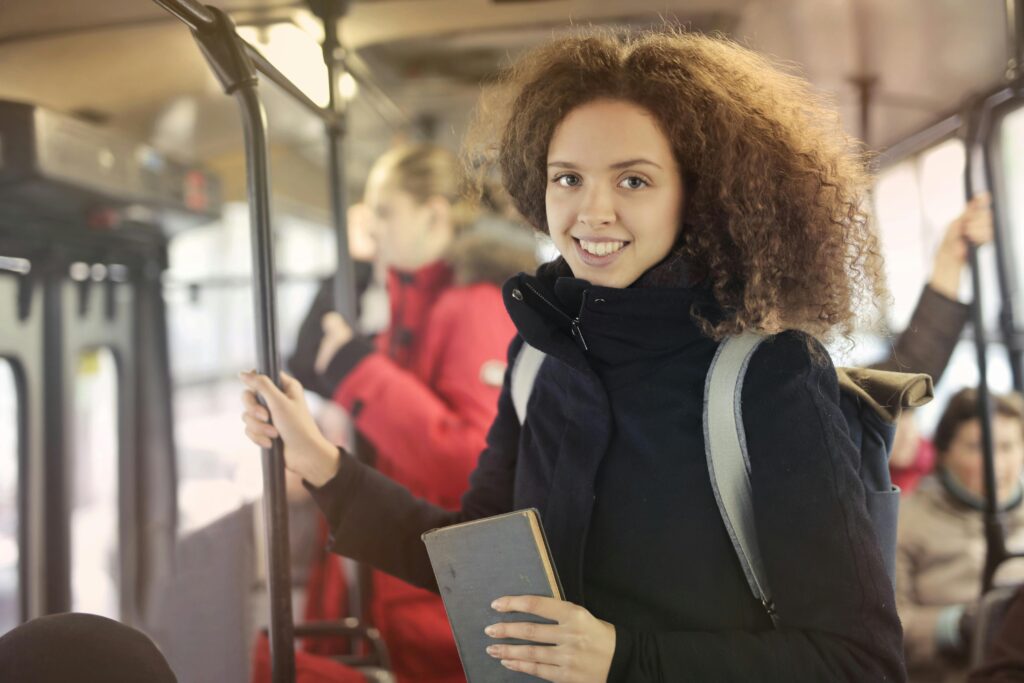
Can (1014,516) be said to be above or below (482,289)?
below

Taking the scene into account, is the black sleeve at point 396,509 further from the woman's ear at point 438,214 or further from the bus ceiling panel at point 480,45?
the woman's ear at point 438,214

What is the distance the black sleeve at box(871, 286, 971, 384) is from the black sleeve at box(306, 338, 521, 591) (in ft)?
2.86

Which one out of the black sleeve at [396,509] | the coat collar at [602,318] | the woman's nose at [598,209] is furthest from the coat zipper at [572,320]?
the black sleeve at [396,509]

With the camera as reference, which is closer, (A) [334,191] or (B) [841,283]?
(B) [841,283]

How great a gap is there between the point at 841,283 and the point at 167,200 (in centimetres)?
178

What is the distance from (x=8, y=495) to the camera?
170cm

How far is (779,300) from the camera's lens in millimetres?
1099

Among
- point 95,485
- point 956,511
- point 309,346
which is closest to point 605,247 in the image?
point 309,346

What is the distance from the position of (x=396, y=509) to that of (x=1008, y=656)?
3.96ft

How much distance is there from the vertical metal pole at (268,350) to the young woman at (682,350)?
0.42m

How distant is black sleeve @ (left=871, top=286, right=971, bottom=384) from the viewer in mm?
1729

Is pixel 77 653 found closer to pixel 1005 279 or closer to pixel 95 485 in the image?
pixel 95 485

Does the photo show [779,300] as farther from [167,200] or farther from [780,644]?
[167,200]

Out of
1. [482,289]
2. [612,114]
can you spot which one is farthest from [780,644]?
[482,289]
